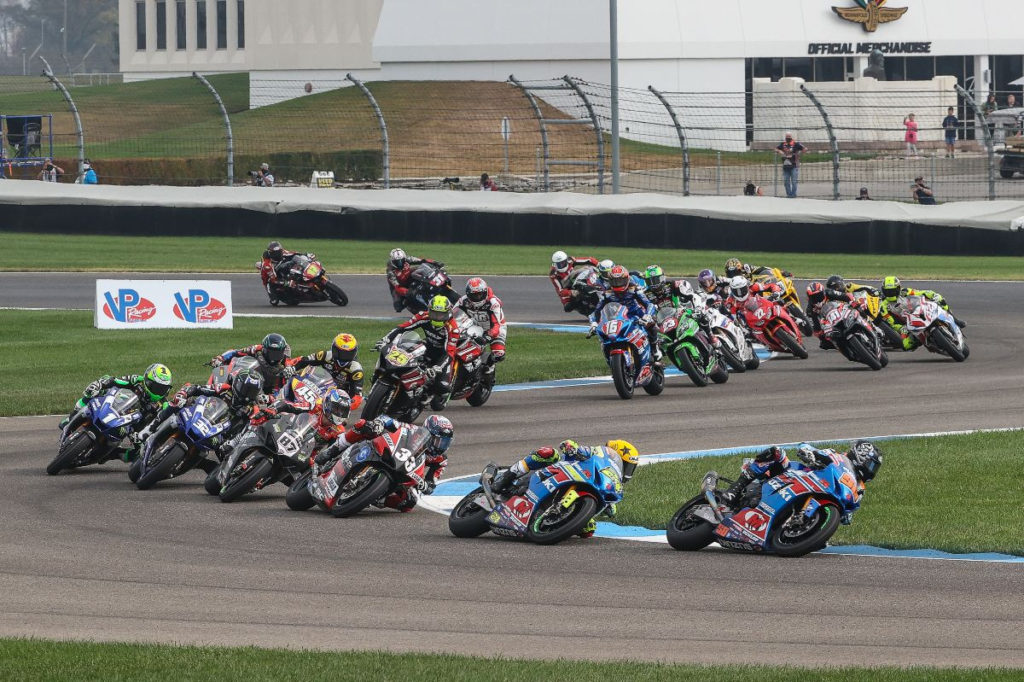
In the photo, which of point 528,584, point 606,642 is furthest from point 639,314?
point 606,642

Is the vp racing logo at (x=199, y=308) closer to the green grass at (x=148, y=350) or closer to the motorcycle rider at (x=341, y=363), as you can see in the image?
the green grass at (x=148, y=350)

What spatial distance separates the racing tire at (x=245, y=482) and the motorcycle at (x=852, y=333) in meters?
9.66

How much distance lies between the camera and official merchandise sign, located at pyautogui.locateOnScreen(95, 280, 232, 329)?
80.0ft

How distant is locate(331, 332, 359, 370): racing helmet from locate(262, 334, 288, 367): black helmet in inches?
17.2

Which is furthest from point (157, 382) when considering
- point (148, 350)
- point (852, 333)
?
point (852, 333)

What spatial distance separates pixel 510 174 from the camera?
161 ft

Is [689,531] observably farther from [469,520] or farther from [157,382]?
[157,382]

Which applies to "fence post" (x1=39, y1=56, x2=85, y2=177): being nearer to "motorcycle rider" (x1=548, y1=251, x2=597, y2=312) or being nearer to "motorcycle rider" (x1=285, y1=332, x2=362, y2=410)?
"motorcycle rider" (x1=548, y1=251, x2=597, y2=312)

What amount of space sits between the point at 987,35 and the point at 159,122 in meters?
33.8

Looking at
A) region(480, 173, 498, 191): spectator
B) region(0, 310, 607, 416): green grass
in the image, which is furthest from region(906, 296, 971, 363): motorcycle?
region(480, 173, 498, 191): spectator

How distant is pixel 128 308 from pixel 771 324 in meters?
9.69

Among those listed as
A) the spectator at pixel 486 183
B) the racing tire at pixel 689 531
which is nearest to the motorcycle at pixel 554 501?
the racing tire at pixel 689 531

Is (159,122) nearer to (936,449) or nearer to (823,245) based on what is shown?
(823,245)

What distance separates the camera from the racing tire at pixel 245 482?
513 inches
